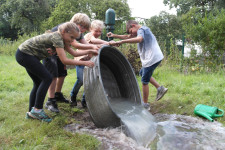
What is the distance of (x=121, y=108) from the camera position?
131 inches

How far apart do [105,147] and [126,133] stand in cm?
38

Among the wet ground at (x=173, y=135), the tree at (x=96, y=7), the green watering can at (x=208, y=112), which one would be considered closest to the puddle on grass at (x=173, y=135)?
the wet ground at (x=173, y=135)

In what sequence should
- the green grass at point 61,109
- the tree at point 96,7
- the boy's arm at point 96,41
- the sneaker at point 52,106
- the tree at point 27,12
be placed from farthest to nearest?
the tree at point 27,12 < the tree at point 96,7 < the boy's arm at point 96,41 < the sneaker at point 52,106 < the green grass at point 61,109

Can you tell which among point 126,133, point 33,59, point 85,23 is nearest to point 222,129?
point 126,133

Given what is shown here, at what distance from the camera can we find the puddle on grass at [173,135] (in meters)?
2.40

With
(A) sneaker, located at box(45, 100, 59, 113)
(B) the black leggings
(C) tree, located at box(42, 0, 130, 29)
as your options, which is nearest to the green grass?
(A) sneaker, located at box(45, 100, 59, 113)

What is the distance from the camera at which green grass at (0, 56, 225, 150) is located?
2.30 metres

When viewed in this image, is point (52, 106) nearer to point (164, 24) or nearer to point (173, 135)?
point (173, 135)

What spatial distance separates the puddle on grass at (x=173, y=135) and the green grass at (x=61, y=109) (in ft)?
0.65

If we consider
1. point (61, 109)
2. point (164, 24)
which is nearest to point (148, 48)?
point (61, 109)

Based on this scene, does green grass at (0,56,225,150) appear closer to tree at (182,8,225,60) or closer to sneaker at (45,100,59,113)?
sneaker at (45,100,59,113)

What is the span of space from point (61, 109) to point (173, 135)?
1.89 meters

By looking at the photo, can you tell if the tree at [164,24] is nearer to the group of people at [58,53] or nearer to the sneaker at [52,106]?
the group of people at [58,53]

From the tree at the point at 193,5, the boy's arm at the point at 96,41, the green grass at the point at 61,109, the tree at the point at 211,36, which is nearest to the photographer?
the green grass at the point at 61,109
